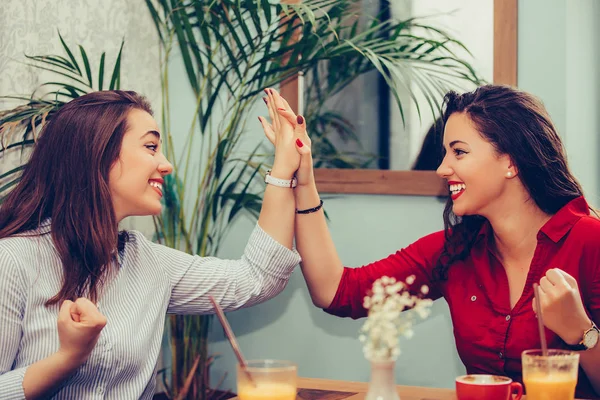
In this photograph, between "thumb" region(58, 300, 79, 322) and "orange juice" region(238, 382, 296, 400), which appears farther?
"thumb" region(58, 300, 79, 322)

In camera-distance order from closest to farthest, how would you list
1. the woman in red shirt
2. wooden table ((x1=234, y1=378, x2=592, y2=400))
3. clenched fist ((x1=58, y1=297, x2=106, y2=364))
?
clenched fist ((x1=58, y1=297, x2=106, y2=364)) < wooden table ((x1=234, y1=378, x2=592, y2=400)) < the woman in red shirt

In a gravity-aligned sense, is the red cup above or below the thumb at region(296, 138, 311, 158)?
below

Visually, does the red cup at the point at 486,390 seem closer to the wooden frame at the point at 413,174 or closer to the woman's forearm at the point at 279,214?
the woman's forearm at the point at 279,214

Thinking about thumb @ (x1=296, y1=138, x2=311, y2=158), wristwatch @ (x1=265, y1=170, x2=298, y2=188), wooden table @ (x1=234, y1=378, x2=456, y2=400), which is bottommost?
wooden table @ (x1=234, y1=378, x2=456, y2=400)

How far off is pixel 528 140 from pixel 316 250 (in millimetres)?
584

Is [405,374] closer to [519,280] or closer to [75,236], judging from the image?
[519,280]

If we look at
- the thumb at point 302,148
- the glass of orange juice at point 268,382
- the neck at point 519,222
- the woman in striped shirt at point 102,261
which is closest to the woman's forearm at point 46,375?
the woman in striped shirt at point 102,261

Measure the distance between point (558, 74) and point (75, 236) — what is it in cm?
177

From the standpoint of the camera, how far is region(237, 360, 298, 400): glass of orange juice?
3.60 feet

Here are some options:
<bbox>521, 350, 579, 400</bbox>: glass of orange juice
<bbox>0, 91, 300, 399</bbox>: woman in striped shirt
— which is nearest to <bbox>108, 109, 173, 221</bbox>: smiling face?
<bbox>0, 91, 300, 399</bbox>: woman in striped shirt

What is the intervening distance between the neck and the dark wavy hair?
0.02 m

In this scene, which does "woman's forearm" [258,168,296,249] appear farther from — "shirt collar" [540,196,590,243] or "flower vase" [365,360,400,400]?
"flower vase" [365,360,400,400]

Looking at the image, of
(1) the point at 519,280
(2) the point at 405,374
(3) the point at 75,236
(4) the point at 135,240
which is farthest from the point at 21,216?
(2) the point at 405,374

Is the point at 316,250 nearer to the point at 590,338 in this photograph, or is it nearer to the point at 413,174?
the point at 590,338
